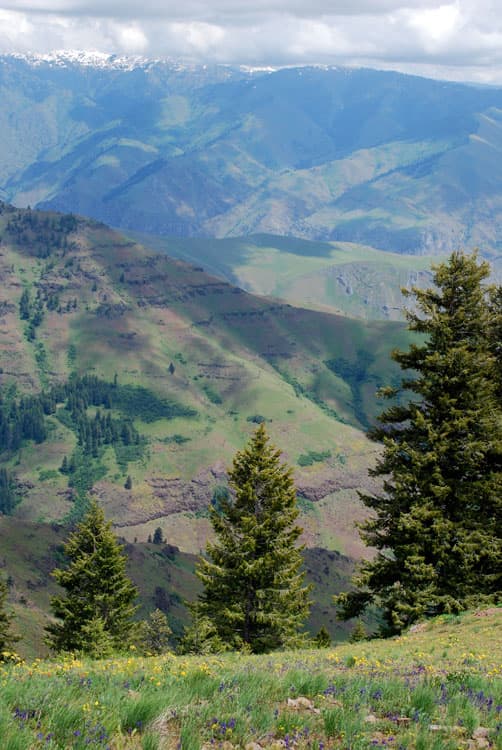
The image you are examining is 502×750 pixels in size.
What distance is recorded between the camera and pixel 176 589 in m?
192

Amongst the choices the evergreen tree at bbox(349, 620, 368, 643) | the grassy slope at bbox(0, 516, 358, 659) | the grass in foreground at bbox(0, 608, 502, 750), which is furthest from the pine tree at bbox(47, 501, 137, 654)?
the grassy slope at bbox(0, 516, 358, 659)

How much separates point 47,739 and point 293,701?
4.41 m

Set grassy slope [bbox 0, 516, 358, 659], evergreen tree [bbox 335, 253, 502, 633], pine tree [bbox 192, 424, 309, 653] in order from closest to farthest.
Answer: evergreen tree [bbox 335, 253, 502, 633], pine tree [bbox 192, 424, 309, 653], grassy slope [bbox 0, 516, 358, 659]

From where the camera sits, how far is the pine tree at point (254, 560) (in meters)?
A: 44.6

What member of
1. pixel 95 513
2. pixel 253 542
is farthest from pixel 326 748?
pixel 95 513

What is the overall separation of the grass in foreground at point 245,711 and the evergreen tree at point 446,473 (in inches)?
889

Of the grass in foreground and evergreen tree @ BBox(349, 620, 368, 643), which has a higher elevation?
the grass in foreground

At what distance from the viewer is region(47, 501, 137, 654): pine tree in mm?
59188

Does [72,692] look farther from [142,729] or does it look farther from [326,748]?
[326,748]

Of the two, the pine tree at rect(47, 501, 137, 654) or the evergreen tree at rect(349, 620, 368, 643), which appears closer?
the pine tree at rect(47, 501, 137, 654)

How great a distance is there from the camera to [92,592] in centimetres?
6116

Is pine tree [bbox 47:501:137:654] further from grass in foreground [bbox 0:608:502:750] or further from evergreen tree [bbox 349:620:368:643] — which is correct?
grass in foreground [bbox 0:608:502:750]

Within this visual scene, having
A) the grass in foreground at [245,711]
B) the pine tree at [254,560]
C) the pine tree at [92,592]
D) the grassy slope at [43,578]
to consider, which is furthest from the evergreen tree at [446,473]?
the grassy slope at [43,578]

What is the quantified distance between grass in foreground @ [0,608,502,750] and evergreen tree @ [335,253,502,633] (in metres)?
22.6
